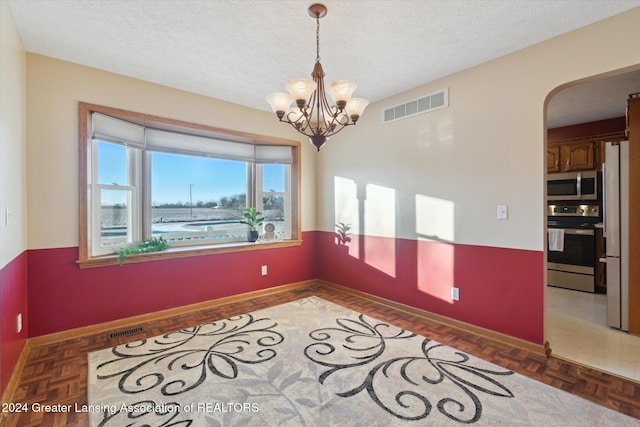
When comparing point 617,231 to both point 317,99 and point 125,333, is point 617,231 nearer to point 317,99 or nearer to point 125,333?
point 317,99

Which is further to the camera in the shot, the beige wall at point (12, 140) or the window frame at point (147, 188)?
Answer: the window frame at point (147, 188)

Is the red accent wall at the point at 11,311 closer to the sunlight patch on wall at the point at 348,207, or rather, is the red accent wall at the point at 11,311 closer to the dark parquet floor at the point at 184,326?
the dark parquet floor at the point at 184,326

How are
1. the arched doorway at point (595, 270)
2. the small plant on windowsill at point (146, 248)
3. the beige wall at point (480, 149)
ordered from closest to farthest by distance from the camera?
the beige wall at point (480, 149)
the arched doorway at point (595, 270)
the small plant on windowsill at point (146, 248)

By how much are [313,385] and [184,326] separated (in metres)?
1.74

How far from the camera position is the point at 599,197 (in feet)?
14.5

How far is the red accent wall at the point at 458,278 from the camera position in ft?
8.67

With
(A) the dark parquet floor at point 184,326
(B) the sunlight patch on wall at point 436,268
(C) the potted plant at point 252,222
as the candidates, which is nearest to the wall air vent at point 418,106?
(B) the sunlight patch on wall at point 436,268

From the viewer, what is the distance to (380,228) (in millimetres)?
3908

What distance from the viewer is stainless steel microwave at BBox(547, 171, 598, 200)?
4.40 m

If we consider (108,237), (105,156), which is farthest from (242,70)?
(108,237)

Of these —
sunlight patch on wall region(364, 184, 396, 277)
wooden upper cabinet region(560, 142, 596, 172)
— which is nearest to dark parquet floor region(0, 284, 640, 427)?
sunlight patch on wall region(364, 184, 396, 277)

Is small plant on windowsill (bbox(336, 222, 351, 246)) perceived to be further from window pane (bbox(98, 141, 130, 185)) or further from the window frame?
window pane (bbox(98, 141, 130, 185))

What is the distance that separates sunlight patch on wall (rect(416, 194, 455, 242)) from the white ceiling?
4.41 feet

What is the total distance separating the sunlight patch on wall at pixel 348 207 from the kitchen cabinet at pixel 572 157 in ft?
10.9
